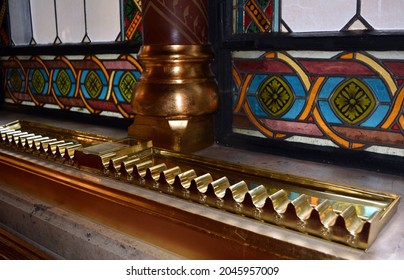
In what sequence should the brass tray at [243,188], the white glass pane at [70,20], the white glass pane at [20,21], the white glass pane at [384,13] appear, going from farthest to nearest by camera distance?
the white glass pane at [20,21] < the white glass pane at [70,20] < the white glass pane at [384,13] < the brass tray at [243,188]

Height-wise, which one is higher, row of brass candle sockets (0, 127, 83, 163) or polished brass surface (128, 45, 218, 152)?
polished brass surface (128, 45, 218, 152)

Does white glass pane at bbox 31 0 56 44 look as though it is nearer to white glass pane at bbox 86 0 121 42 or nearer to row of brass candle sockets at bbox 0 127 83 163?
white glass pane at bbox 86 0 121 42

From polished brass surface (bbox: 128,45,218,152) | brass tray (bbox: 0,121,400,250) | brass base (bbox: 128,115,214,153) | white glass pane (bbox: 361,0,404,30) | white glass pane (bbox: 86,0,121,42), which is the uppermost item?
white glass pane (bbox: 86,0,121,42)

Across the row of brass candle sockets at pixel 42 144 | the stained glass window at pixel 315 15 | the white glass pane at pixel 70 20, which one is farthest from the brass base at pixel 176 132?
the white glass pane at pixel 70 20

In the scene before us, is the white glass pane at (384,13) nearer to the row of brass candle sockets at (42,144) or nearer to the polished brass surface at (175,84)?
the polished brass surface at (175,84)

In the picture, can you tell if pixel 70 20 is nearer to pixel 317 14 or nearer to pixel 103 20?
pixel 103 20

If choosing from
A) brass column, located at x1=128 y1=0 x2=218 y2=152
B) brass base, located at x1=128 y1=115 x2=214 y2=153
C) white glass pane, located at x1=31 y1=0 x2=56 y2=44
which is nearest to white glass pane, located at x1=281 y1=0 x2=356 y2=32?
brass column, located at x1=128 y1=0 x2=218 y2=152

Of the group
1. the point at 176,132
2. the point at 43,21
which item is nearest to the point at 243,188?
the point at 176,132

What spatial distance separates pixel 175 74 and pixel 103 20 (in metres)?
0.85

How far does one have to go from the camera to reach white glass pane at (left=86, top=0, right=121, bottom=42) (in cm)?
200

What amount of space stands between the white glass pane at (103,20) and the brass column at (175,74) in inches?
23.6

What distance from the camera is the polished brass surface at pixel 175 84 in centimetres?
139

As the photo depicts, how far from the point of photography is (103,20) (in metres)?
2.06

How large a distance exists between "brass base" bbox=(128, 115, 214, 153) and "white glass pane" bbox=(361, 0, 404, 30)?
2.11ft
